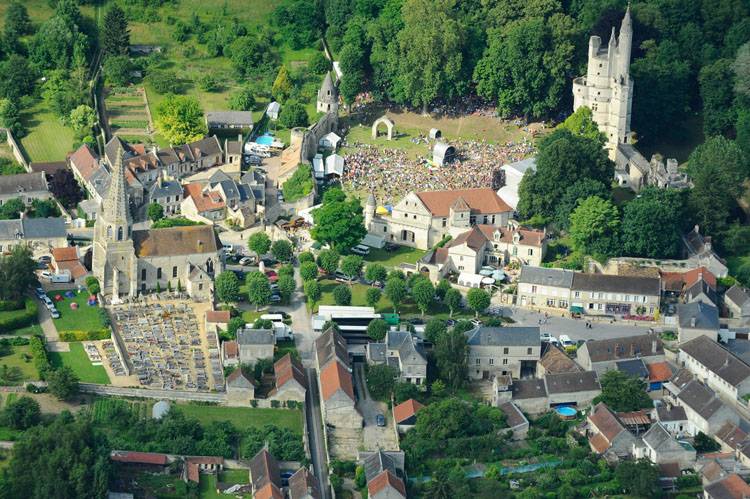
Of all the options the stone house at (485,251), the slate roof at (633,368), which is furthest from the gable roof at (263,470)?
the stone house at (485,251)

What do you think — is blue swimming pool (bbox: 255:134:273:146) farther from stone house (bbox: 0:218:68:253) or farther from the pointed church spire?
the pointed church spire

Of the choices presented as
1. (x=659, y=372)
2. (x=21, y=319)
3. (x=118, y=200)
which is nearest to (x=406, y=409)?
(x=659, y=372)

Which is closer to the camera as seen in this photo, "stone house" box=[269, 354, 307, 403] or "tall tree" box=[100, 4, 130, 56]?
"stone house" box=[269, 354, 307, 403]

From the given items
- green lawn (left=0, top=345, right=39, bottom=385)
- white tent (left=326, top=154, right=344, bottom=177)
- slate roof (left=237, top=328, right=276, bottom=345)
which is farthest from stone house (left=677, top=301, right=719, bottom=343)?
green lawn (left=0, top=345, right=39, bottom=385)

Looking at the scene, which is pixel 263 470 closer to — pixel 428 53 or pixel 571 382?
pixel 571 382

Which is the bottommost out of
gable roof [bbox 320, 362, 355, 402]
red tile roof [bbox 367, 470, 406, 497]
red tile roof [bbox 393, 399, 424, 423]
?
red tile roof [bbox 367, 470, 406, 497]

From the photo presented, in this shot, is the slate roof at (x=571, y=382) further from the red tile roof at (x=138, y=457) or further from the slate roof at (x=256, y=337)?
the red tile roof at (x=138, y=457)

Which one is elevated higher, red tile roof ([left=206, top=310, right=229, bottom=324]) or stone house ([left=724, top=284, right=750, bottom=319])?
red tile roof ([left=206, top=310, right=229, bottom=324])
